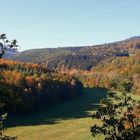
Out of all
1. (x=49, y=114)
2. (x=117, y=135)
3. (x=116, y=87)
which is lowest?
(x=49, y=114)

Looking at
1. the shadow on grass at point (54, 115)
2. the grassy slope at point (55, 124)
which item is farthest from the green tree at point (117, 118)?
the shadow on grass at point (54, 115)

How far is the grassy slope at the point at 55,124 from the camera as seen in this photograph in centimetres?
11770

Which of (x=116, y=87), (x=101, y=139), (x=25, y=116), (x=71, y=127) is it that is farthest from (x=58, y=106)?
(x=116, y=87)

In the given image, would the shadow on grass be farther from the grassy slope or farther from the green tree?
the green tree

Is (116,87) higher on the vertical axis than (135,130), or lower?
higher

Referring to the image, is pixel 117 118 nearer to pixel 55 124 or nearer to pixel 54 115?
pixel 55 124

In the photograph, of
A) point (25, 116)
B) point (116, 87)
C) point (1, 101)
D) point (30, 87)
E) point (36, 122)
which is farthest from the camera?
point (30, 87)

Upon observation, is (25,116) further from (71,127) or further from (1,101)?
(1,101)

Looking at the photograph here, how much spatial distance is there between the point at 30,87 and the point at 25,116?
Result: 31.8 meters

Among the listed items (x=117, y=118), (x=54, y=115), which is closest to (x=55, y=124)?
(x=54, y=115)

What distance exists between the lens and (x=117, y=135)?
28.4 m

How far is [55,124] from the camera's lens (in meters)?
140

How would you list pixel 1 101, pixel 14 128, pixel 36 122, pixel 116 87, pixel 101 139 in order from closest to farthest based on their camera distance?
1. pixel 1 101
2. pixel 116 87
3. pixel 101 139
4. pixel 14 128
5. pixel 36 122

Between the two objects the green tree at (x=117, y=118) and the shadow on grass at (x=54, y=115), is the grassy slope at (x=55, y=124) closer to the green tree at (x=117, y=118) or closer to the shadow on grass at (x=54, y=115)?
the shadow on grass at (x=54, y=115)
